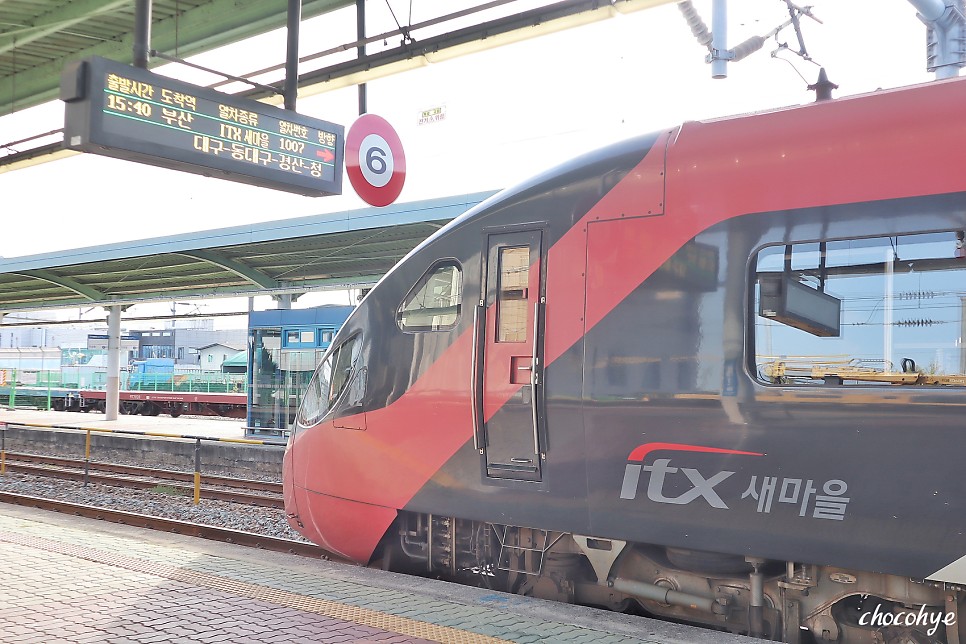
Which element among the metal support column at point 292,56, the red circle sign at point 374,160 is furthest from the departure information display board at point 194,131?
the red circle sign at point 374,160

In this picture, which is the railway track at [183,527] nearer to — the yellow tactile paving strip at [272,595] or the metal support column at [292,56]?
the yellow tactile paving strip at [272,595]

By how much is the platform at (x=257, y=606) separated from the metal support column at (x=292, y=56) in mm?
4418

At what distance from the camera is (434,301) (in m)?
6.08

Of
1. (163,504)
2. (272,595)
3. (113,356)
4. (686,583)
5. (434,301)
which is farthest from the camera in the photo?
(113,356)

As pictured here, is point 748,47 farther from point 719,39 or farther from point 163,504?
point 163,504

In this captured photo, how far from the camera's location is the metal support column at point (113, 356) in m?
27.4

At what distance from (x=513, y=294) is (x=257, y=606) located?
8.81 feet

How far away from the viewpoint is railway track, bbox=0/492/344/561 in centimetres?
891

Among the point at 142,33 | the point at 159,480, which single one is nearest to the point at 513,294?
the point at 142,33

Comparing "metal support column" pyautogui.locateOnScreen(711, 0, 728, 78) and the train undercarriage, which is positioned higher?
"metal support column" pyautogui.locateOnScreen(711, 0, 728, 78)

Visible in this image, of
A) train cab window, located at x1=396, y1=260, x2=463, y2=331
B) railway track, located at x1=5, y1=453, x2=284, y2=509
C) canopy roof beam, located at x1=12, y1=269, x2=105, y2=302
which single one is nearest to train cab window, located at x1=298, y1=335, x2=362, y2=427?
train cab window, located at x1=396, y1=260, x2=463, y2=331

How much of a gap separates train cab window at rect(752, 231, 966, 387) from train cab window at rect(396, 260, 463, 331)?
2109 millimetres

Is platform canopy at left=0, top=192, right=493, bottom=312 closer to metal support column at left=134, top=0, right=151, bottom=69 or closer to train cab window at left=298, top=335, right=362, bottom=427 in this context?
metal support column at left=134, top=0, right=151, bottom=69

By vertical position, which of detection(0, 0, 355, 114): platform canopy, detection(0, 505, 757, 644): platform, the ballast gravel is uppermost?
detection(0, 0, 355, 114): platform canopy
